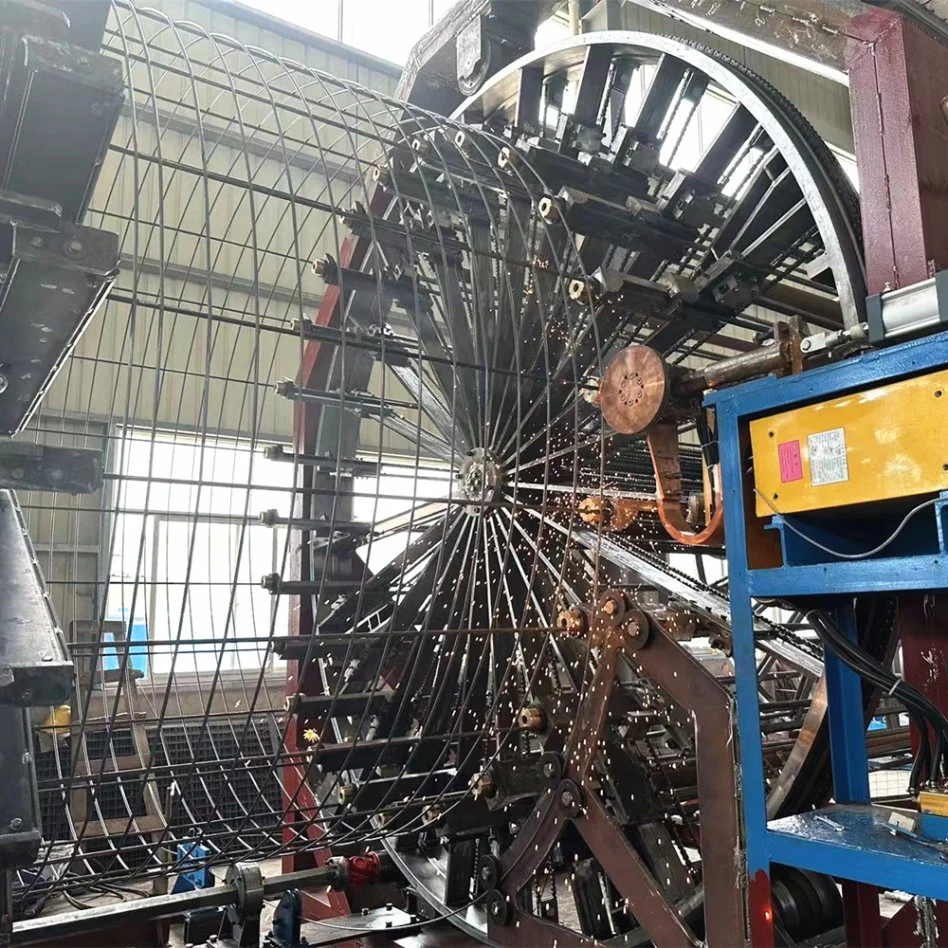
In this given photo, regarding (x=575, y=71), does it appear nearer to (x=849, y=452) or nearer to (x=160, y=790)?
(x=849, y=452)

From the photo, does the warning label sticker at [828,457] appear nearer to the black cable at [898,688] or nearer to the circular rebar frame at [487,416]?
the black cable at [898,688]

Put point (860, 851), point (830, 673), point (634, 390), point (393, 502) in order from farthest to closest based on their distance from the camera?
1. point (393, 502)
2. point (634, 390)
3. point (830, 673)
4. point (860, 851)

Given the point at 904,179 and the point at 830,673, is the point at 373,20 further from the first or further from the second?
the point at 830,673

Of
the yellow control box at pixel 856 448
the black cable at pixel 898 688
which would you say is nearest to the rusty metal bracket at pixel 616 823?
the black cable at pixel 898 688

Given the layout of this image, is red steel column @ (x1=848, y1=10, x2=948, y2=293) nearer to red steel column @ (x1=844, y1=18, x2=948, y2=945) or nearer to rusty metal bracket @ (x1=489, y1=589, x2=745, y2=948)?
red steel column @ (x1=844, y1=18, x2=948, y2=945)

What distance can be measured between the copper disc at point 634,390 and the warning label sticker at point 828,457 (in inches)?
21.7

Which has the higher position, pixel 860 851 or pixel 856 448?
pixel 856 448

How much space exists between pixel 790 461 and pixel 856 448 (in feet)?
0.44

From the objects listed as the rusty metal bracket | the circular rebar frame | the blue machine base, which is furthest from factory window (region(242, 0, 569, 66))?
the blue machine base

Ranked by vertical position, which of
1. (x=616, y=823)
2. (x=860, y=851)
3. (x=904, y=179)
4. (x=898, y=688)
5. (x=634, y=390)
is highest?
(x=904, y=179)

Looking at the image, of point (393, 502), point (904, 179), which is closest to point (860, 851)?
point (904, 179)

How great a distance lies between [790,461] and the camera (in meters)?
1.59

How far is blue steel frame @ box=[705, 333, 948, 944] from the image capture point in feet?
4.47

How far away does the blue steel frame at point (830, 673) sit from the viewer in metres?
1.36
